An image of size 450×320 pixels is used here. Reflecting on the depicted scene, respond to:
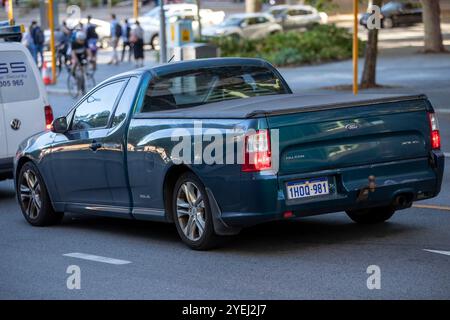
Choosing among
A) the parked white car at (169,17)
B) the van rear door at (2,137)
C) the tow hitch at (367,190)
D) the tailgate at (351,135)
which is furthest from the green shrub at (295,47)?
the tow hitch at (367,190)

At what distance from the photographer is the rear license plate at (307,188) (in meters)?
9.04

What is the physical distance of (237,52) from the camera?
41312 mm

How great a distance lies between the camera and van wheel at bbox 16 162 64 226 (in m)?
11.7

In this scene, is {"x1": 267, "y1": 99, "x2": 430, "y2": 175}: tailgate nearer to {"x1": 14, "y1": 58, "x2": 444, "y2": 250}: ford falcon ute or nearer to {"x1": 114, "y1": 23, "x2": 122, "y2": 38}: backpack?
{"x1": 14, "y1": 58, "x2": 444, "y2": 250}: ford falcon ute

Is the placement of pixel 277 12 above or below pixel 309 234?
below

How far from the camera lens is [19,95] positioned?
14.2 meters

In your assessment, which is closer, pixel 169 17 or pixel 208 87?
pixel 208 87

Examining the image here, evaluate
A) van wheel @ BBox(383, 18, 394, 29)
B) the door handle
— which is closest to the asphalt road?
the door handle

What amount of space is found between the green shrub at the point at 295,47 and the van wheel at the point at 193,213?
29.3m

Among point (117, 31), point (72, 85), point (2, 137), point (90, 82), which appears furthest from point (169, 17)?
point (2, 137)

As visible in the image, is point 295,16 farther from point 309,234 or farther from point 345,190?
point 345,190

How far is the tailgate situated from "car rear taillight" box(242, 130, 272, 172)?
0.37 ft

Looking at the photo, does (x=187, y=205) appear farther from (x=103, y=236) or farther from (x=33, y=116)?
(x=33, y=116)

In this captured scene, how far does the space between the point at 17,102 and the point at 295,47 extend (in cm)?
2679
